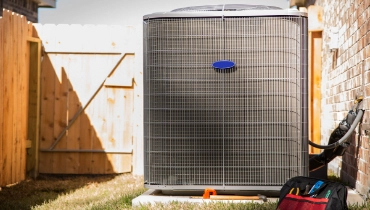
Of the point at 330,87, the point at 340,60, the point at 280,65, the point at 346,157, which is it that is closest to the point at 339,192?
the point at 280,65

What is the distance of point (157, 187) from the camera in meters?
4.90

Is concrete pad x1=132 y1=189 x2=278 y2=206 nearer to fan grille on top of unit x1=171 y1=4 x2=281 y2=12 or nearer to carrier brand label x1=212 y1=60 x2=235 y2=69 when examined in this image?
carrier brand label x1=212 y1=60 x2=235 y2=69

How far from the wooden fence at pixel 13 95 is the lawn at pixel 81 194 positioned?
0.82 feet

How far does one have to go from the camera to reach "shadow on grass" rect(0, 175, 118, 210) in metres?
5.57

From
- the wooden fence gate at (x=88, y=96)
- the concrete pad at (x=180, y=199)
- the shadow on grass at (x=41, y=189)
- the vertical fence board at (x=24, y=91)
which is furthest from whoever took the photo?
the wooden fence gate at (x=88, y=96)

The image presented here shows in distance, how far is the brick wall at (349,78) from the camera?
4773 millimetres

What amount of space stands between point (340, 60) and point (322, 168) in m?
1.15

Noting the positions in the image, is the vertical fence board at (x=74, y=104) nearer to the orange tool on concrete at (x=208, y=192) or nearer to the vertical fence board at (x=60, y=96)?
the vertical fence board at (x=60, y=96)

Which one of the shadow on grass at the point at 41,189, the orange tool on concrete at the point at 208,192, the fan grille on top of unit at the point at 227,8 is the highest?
the fan grille on top of unit at the point at 227,8

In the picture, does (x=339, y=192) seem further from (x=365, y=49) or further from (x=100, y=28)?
(x=100, y=28)

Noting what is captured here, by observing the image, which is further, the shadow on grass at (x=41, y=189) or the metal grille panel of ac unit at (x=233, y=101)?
the shadow on grass at (x=41, y=189)

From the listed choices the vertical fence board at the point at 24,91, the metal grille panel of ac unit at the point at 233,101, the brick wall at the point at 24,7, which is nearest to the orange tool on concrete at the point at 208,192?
the metal grille panel of ac unit at the point at 233,101

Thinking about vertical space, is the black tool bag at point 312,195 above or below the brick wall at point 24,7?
below

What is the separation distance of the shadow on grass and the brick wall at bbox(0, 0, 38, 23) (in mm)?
4143
